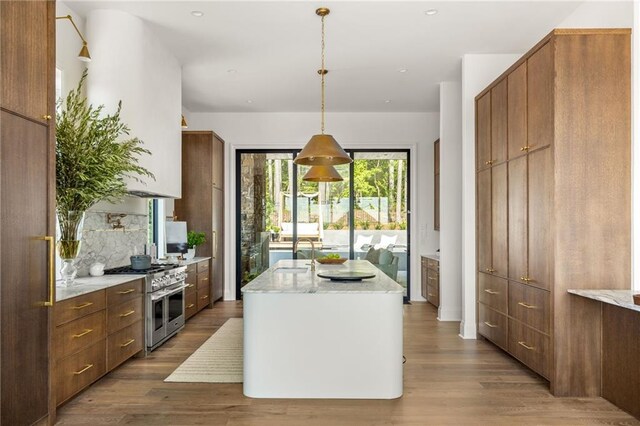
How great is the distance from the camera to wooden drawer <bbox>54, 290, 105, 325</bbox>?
2.87 m

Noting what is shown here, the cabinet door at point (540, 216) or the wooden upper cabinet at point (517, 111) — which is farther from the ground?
the wooden upper cabinet at point (517, 111)

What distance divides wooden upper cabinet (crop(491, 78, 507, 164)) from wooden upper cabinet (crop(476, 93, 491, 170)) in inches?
3.8

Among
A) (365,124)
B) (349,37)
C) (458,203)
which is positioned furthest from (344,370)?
(365,124)

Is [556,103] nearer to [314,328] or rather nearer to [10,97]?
[314,328]

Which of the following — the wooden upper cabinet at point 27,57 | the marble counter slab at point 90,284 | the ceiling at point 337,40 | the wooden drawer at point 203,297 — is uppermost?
the ceiling at point 337,40

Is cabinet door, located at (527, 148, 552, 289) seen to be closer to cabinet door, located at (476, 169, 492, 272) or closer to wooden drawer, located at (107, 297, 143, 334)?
cabinet door, located at (476, 169, 492, 272)

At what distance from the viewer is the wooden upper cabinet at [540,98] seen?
10.8 ft

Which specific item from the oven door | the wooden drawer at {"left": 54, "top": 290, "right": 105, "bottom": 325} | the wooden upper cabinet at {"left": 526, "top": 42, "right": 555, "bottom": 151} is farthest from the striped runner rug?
the wooden upper cabinet at {"left": 526, "top": 42, "right": 555, "bottom": 151}

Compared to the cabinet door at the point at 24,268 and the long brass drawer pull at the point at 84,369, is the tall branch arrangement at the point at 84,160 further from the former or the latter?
the long brass drawer pull at the point at 84,369

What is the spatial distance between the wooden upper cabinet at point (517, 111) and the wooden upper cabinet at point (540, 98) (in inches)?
2.5

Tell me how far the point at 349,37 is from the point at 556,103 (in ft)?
6.75

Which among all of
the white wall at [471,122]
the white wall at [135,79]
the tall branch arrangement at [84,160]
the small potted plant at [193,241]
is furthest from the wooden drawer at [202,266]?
the white wall at [471,122]

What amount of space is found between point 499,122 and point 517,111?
39 cm

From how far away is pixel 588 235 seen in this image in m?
3.21
